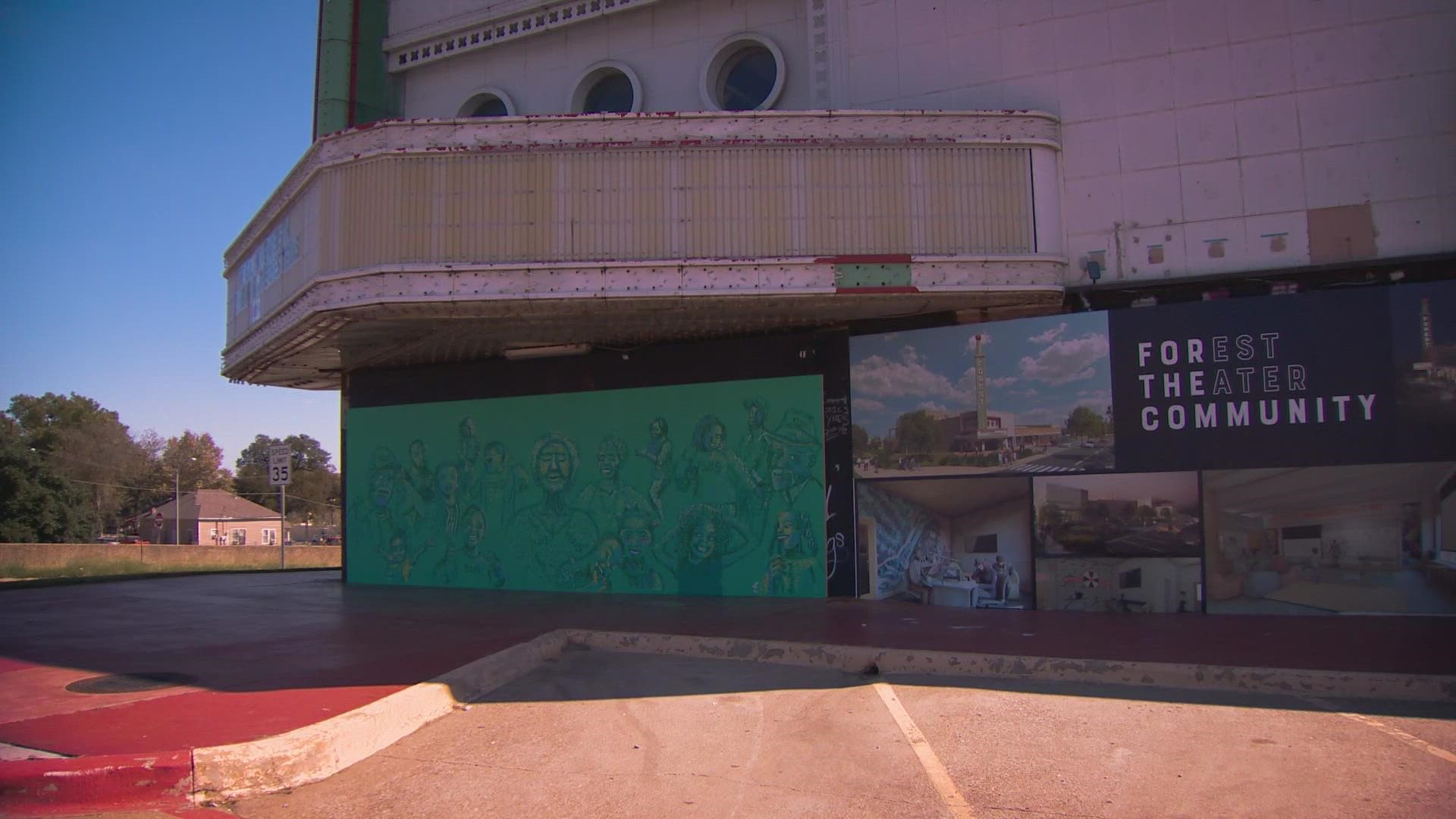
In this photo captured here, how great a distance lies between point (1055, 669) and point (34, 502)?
55558mm

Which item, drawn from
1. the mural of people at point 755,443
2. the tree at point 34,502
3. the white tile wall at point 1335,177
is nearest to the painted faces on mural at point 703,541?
the mural of people at point 755,443

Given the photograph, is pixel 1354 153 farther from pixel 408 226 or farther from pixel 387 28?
pixel 387 28

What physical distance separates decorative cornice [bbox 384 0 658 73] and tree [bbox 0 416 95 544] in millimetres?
43251

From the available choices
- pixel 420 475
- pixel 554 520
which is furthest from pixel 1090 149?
pixel 420 475

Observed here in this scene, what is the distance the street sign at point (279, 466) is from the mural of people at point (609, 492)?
8.54 metres

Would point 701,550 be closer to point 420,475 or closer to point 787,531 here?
point 787,531

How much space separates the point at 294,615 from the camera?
12.6 m

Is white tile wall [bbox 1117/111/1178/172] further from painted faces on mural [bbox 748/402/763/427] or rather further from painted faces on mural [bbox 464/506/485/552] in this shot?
painted faces on mural [bbox 464/506/485/552]

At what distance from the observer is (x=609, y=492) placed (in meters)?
14.9

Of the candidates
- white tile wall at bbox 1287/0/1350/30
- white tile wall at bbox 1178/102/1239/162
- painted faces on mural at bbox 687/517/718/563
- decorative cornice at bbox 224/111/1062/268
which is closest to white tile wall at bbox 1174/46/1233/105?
white tile wall at bbox 1178/102/1239/162

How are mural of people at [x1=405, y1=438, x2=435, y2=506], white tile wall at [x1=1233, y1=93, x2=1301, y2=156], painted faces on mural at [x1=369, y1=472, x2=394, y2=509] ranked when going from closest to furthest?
white tile wall at [x1=1233, y1=93, x2=1301, y2=156] → mural of people at [x1=405, y1=438, x2=435, y2=506] → painted faces on mural at [x1=369, y1=472, x2=394, y2=509]

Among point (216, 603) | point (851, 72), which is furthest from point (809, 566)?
point (216, 603)

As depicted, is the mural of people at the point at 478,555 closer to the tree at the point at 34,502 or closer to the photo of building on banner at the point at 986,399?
the photo of building on banner at the point at 986,399

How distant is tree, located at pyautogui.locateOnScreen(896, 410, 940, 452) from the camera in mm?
12789
